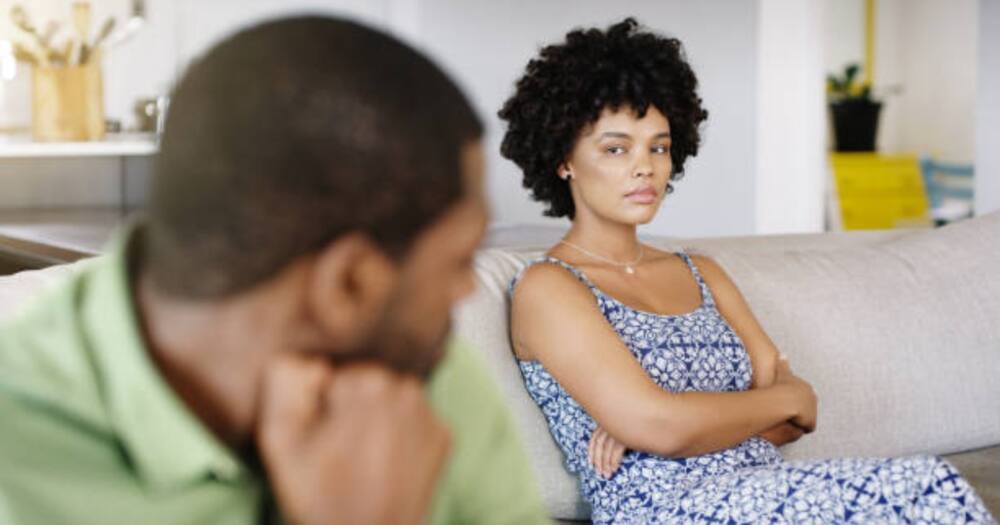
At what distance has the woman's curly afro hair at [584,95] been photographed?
2305 millimetres

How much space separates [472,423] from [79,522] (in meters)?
0.23

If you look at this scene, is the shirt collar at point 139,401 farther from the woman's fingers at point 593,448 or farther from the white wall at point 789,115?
the white wall at point 789,115

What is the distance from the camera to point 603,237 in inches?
91.7

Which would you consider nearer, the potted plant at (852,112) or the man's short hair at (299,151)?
the man's short hair at (299,151)

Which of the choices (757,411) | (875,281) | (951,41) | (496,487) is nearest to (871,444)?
(875,281)

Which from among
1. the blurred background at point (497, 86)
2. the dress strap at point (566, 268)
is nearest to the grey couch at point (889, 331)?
the dress strap at point (566, 268)

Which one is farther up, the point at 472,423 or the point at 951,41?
the point at 951,41

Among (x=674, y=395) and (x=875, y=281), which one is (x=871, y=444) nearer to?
(x=875, y=281)

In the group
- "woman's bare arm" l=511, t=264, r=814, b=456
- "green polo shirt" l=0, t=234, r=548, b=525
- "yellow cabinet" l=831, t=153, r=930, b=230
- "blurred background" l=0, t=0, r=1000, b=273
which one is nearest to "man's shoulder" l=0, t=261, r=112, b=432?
"green polo shirt" l=0, t=234, r=548, b=525

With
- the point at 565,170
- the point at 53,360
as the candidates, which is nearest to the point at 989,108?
the point at 565,170

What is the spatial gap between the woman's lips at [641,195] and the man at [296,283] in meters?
1.74

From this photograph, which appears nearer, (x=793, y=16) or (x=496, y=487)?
(x=496, y=487)

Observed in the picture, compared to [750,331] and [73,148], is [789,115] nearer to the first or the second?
[73,148]

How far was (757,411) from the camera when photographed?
2.14 m
